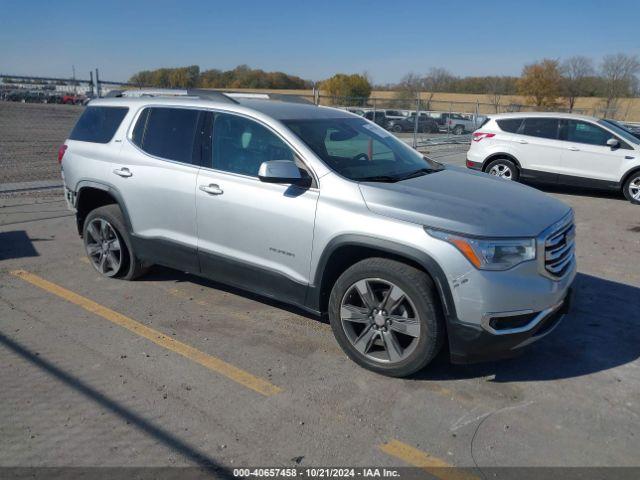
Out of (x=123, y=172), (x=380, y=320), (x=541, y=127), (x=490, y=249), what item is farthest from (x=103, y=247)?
(x=541, y=127)

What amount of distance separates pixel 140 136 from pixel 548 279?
12.5ft

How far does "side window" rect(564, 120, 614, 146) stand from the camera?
11.0 meters

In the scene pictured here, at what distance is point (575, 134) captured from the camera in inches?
441

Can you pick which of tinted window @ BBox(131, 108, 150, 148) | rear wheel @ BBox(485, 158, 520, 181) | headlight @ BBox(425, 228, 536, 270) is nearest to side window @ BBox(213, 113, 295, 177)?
tinted window @ BBox(131, 108, 150, 148)

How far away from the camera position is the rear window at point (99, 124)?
550 centimetres

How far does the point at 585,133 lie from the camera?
36.6 ft

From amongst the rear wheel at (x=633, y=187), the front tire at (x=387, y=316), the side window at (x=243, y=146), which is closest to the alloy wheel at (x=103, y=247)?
the side window at (x=243, y=146)

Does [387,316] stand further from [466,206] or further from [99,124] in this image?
[99,124]

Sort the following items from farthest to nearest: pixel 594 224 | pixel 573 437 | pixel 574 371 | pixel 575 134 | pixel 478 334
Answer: pixel 575 134 < pixel 594 224 < pixel 574 371 < pixel 478 334 < pixel 573 437

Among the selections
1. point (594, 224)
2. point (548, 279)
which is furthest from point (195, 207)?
point (594, 224)

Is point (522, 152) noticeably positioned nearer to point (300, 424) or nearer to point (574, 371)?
point (574, 371)

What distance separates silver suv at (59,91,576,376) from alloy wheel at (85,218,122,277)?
0.02 m

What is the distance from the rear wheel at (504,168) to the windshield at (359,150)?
289 inches

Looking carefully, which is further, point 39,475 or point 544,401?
point 544,401
